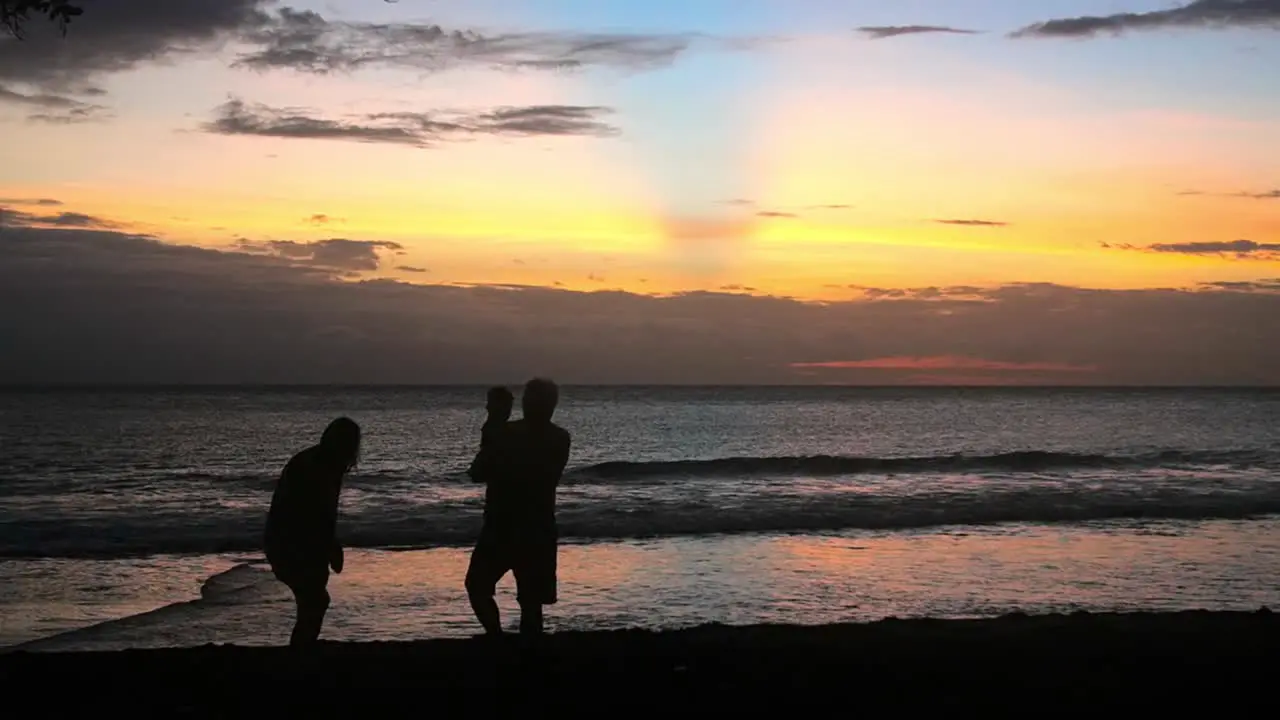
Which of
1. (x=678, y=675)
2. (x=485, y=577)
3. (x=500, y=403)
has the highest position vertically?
(x=500, y=403)

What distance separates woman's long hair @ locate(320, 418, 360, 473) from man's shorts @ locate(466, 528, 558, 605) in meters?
0.92

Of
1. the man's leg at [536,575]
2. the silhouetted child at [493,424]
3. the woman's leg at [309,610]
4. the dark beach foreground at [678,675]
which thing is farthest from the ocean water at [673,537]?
the silhouetted child at [493,424]

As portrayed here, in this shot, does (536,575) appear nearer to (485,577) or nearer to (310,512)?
(485,577)

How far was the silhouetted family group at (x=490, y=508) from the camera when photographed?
7.06 meters

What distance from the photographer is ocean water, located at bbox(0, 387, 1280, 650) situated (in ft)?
41.6

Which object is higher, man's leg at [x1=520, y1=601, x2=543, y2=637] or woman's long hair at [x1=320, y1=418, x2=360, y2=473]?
woman's long hair at [x1=320, y1=418, x2=360, y2=473]

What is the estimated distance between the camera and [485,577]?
7434 millimetres

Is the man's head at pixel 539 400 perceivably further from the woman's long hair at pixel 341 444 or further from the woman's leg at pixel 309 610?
the woman's leg at pixel 309 610

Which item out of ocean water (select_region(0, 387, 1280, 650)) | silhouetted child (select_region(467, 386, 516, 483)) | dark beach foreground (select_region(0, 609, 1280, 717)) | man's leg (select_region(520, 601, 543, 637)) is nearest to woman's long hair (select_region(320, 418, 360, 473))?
silhouetted child (select_region(467, 386, 516, 483))

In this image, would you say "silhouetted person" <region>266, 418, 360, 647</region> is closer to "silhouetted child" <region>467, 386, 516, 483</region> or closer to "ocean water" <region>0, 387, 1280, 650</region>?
"silhouetted child" <region>467, 386, 516, 483</region>

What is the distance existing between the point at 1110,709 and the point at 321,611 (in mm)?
4630

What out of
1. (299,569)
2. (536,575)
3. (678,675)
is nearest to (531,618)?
(536,575)

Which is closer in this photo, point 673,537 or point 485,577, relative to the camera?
point 485,577

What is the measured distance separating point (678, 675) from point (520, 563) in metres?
1.21
